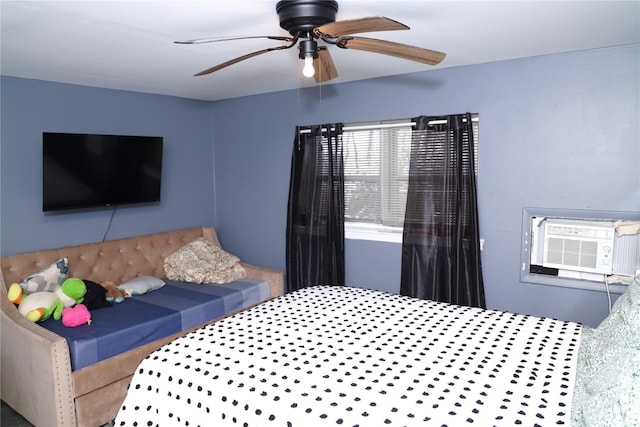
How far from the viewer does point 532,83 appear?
3.12 metres

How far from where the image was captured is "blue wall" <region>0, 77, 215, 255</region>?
11.1ft

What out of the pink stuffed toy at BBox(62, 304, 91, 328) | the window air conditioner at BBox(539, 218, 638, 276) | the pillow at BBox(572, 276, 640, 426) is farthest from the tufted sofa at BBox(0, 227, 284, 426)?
the window air conditioner at BBox(539, 218, 638, 276)

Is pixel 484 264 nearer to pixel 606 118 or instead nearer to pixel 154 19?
pixel 606 118

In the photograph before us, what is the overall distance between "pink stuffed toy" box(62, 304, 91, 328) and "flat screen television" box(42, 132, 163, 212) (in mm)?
960

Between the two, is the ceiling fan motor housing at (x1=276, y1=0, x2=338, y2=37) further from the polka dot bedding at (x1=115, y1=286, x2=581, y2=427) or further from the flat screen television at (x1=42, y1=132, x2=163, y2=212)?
the flat screen television at (x1=42, y1=132, x2=163, y2=212)

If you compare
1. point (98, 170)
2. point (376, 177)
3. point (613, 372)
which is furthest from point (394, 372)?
point (98, 170)

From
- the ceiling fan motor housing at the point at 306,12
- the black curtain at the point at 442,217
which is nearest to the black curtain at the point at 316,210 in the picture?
the black curtain at the point at 442,217

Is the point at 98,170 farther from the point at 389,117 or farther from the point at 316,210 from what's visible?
the point at 389,117

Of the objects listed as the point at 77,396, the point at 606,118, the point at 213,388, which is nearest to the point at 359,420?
the point at 213,388

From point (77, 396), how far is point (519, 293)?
304 cm

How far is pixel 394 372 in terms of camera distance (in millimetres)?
1761

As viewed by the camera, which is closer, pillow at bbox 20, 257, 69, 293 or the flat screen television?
pillow at bbox 20, 257, 69, 293

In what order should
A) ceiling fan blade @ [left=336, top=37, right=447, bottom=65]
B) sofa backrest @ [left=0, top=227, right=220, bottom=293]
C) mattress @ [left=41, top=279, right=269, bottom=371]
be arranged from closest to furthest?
ceiling fan blade @ [left=336, top=37, right=447, bottom=65], mattress @ [left=41, top=279, right=269, bottom=371], sofa backrest @ [left=0, top=227, right=220, bottom=293]

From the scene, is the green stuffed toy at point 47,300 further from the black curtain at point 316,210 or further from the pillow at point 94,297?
the black curtain at point 316,210
